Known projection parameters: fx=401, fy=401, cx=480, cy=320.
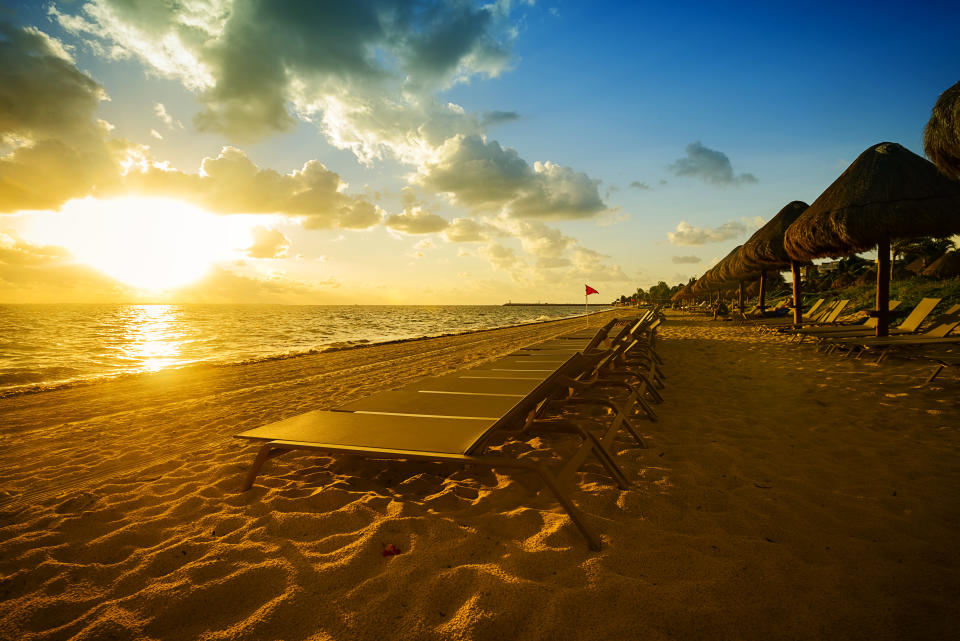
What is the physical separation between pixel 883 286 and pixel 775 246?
5.89 meters

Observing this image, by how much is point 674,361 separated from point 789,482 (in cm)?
548

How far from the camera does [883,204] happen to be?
7.28 m

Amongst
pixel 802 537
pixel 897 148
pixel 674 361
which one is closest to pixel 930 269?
pixel 897 148

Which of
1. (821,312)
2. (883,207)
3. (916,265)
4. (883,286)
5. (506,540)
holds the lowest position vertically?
(506,540)

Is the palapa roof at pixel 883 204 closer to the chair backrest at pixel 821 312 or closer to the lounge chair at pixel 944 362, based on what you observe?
the lounge chair at pixel 944 362

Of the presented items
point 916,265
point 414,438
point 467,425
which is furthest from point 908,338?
point 916,265

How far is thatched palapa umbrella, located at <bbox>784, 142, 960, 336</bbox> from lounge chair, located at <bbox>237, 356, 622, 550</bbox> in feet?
26.2

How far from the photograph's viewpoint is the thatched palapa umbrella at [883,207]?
6.93 meters

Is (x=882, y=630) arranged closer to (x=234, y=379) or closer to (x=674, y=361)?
(x=674, y=361)

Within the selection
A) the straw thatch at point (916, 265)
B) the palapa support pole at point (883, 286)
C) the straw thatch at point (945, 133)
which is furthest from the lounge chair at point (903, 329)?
A: the straw thatch at point (916, 265)

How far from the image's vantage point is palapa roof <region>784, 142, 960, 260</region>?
6.92 meters

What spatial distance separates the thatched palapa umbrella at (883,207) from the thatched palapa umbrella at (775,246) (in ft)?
12.3

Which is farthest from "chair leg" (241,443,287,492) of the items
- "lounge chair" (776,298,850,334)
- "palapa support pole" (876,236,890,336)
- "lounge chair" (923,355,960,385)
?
"lounge chair" (776,298,850,334)

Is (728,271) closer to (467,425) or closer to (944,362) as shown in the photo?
(944,362)
